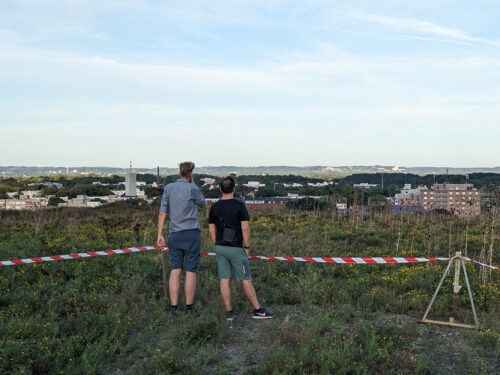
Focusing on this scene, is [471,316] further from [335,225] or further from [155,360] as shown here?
[335,225]

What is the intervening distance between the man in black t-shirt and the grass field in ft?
1.80

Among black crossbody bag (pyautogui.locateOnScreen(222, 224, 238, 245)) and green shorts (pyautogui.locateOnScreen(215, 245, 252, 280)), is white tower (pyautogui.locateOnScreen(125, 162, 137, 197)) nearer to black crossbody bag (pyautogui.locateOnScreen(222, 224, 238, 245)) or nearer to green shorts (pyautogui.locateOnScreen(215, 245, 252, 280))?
green shorts (pyautogui.locateOnScreen(215, 245, 252, 280))

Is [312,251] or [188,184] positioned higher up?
[188,184]

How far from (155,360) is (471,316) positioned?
4.20m

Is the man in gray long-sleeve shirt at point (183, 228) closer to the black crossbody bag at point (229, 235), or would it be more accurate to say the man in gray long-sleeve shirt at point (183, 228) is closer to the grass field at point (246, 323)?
the grass field at point (246, 323)

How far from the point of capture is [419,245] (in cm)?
1177

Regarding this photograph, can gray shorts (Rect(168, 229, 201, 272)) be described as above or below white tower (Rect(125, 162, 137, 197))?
above

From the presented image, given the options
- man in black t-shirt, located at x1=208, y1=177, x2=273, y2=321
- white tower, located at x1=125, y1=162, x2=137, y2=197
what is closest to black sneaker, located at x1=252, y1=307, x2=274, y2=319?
man in black t-shirt, located at x1=208, y1=177, x2=273, y2=321

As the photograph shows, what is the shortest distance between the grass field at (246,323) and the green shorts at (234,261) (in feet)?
1.90

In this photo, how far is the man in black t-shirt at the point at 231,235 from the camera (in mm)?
5820

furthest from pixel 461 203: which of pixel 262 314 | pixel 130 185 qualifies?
pixel 130 185

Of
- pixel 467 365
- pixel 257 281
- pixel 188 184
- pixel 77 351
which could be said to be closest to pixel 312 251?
pixel 257 281

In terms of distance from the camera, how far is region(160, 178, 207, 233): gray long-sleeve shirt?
6.06m

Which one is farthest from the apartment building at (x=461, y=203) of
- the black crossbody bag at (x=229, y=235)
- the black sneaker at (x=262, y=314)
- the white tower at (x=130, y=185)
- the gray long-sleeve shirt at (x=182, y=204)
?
the white tower at (x=130, y=185)
